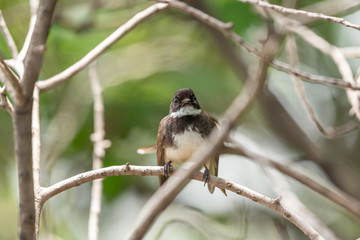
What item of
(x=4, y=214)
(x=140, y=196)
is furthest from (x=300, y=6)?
(x=4, y=214)

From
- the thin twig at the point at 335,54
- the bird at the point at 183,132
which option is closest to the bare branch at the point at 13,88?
the thin twig at the point at 335,54

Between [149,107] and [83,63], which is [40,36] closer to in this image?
[83,63]

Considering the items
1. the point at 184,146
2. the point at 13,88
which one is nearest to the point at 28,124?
the point at 13,88

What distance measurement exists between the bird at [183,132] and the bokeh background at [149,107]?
0.90 meters

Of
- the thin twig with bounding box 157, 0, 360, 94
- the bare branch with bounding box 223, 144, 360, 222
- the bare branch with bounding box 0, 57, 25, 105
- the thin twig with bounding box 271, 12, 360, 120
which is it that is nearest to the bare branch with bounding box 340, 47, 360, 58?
the thin twig with bounding box 271, 12, 360, 120

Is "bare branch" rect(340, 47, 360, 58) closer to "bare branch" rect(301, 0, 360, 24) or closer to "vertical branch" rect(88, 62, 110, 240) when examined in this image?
"bare branch" rect(301, 0, 360, 24)

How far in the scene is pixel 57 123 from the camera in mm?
4719

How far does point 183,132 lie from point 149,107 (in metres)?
1.32

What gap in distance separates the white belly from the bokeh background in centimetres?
95

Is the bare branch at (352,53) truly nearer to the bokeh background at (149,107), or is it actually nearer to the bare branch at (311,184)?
the bokeh background at (149,107)

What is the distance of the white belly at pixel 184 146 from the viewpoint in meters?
3.64

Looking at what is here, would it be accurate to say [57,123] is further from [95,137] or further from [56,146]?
[95,137]

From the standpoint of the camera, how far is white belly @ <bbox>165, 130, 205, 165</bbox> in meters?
3.64

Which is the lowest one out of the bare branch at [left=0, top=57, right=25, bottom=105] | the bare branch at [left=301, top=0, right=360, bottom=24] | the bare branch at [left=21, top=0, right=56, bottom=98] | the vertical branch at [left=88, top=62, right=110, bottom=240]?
the vertical branch at [left=88, top=62, right=110, bottom=240]
